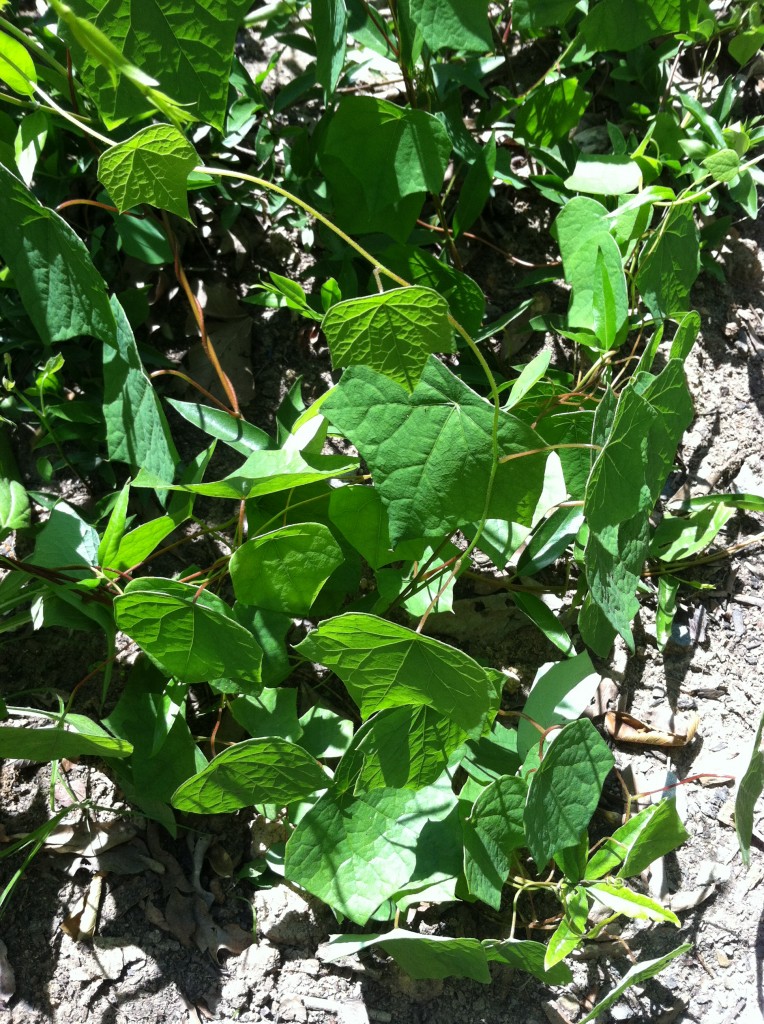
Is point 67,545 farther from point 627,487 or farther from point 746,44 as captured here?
point 746,44

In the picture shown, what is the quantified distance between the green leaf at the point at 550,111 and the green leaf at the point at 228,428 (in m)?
0.78

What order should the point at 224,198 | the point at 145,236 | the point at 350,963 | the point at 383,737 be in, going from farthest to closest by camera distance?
the point at 224,198 → the point at 145,236 → the point at 350,963 → the point at 383,737

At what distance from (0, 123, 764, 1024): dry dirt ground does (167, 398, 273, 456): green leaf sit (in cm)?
45

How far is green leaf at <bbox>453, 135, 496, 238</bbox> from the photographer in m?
1.55

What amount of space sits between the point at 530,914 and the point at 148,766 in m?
0.65

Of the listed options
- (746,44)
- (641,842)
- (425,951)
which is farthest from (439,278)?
(425,951)

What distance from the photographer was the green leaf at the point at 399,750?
3.55 ft

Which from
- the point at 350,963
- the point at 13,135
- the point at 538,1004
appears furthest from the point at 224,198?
the point at 538,1004

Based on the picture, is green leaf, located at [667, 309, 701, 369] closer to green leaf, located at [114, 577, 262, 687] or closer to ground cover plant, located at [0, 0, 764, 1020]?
ground cover plant, located at [0, 0, 764, 1020]

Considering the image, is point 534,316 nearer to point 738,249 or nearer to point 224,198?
point 738,249

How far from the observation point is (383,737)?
1.08 m

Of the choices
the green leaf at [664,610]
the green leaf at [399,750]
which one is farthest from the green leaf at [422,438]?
the green leaf at [664,610]

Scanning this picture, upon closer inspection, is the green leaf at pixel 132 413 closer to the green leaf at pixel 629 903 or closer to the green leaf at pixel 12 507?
the green leaf at pixel 12 507

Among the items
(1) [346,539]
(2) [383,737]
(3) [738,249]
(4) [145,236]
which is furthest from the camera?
(3) [738,249]
